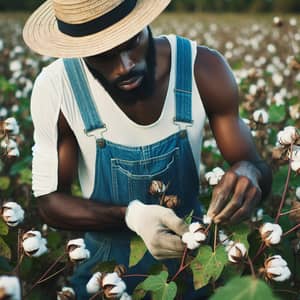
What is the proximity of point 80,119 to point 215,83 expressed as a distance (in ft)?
1.29

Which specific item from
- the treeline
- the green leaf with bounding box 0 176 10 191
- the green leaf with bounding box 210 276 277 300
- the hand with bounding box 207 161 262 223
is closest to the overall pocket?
the hand with bounding box 207 161 262 223

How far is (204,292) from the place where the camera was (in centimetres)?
217

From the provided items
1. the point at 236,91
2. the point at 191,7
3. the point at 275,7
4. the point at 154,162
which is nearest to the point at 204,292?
the point at 154,162

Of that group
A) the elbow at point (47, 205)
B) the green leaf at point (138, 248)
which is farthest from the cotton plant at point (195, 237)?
the elbow at point (47, 205)

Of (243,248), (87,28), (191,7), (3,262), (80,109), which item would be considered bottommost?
(191,7)

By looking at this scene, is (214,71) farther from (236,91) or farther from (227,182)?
(227,182)

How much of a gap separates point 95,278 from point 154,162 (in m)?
0.53

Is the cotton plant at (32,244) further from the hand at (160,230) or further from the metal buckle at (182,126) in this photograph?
the metal buckle at (182,126)

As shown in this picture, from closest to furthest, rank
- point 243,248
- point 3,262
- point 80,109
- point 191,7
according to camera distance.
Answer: point 243,248, point 3,262, point 80,109, point 191,7

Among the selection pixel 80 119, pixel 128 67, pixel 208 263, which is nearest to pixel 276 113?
pixel 80 119

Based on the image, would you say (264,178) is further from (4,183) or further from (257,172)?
(4,183)

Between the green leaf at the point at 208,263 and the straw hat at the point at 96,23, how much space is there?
0.55 metres

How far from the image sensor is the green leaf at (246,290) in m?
0.91

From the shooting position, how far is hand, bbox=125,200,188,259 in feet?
5.79
